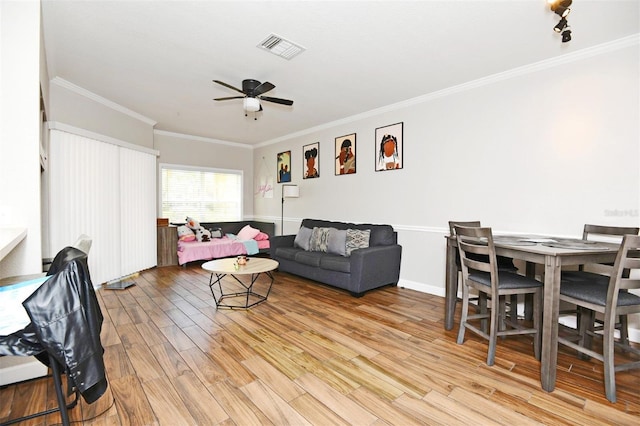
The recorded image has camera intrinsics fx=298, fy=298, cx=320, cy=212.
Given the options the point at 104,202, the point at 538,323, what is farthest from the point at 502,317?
the point at 104,202

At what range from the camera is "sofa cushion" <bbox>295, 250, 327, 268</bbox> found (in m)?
4.14

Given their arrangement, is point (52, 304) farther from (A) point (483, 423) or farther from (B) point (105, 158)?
(B) point (105, 158)

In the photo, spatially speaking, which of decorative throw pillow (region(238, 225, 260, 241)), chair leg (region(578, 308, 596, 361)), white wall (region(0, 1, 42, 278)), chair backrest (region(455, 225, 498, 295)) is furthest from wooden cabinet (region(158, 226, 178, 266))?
chair leg (region(578, 308, 596, 361))

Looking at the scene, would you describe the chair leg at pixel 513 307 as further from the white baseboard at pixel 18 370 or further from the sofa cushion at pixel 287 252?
the white baseboard at pixel 18 370

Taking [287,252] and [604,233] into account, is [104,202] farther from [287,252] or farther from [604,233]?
[604,233]

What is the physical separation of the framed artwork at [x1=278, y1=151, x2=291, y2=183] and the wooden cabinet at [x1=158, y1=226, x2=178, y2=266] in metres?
2.31

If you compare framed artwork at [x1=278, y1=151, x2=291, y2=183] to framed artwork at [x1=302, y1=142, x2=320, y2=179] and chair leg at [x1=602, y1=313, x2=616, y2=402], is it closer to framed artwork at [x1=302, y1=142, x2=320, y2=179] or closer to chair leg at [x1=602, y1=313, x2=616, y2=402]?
framed artwork at [x1=302, y1=142, x2=320, y2=179]

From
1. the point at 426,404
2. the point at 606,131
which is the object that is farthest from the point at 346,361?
the point at 606,131

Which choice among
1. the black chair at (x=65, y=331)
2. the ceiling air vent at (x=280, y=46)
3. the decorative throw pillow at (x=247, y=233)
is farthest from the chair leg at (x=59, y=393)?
the decorative throw pillow at (x=247, y=233)

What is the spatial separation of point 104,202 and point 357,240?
3.60 m

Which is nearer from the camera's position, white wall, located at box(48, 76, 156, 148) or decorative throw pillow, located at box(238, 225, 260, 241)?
white wall, located at box(48, 76, 156, 148)

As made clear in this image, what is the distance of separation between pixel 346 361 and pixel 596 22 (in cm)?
330

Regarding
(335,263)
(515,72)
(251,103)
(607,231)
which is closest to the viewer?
(607,231)

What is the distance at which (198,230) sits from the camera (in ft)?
19.3
